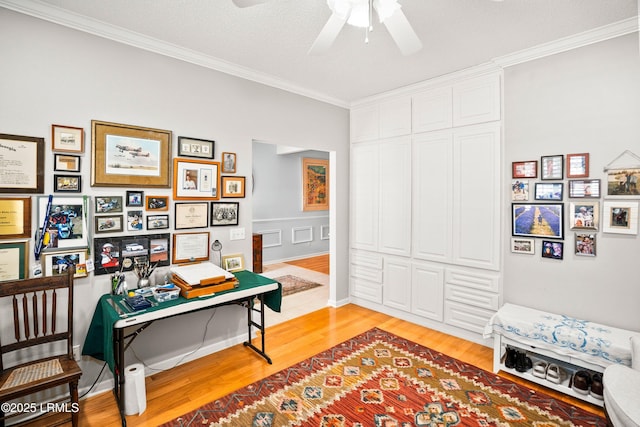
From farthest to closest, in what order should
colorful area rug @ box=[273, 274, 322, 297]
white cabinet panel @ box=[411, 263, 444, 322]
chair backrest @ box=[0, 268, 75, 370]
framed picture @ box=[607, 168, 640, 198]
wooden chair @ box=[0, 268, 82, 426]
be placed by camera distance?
colorful area rug @ box=[273, 274, 322, 297], white cabinet panel @ box=[411, 263, 444, 322], framed picture @ box=[607, 168, 640, 198], chair backrest @ box=[0, 268, 75, 370], wooden chair @ box=[0, 268, 82, 426]

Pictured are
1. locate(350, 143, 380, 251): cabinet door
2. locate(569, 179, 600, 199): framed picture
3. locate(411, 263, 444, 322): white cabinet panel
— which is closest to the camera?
locate(569, 179, 600, 199): framed picture

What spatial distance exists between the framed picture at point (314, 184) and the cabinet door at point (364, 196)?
11.1 ft

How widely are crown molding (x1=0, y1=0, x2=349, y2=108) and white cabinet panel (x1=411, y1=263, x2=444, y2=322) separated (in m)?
2.57

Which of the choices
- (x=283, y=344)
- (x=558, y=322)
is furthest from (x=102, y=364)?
(x=558, y=322)

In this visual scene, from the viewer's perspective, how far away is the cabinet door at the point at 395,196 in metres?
3.79

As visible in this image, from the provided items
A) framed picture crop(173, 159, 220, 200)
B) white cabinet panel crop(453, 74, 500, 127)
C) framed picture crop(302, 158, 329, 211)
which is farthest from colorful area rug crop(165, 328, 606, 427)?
framed picture crop(302, 158, 329, 211)

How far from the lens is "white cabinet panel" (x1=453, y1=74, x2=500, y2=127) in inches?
122

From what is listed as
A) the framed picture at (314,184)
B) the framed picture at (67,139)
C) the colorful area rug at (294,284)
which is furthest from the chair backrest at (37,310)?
the framed picture at (314,184)

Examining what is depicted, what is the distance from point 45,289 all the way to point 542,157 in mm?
3977

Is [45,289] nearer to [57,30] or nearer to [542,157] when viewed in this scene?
[57,30]

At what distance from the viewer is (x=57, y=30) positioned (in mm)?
2262

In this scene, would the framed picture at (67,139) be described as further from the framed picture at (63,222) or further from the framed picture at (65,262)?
the framed picture at (65,262)

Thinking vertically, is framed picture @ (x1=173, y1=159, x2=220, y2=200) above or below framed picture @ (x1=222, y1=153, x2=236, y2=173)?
below

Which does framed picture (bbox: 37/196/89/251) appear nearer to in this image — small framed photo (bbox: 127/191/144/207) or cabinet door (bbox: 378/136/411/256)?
small framed photo (bbox: 127/191/144/207)
